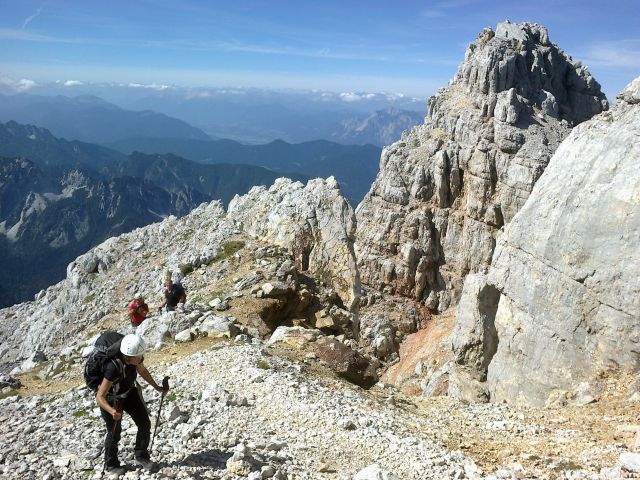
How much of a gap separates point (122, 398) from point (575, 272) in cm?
1634

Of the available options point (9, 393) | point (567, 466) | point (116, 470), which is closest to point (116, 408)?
point (116, 470)

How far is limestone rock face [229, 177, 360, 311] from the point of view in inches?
1319

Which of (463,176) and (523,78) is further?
(523,78)

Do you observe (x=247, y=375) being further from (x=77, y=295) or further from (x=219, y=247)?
(x=77, y=295)

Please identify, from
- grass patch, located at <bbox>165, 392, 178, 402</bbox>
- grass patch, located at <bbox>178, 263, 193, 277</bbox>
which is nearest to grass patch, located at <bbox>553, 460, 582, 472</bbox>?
grass patch, located at <bbox>165, 392, 178, 402</bbox>

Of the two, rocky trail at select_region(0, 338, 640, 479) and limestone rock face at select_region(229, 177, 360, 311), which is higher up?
limestone rock face at select_region(229, 177, 360, 311)

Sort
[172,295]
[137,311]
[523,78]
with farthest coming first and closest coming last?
[523,78]
[172,295]
[137,311]

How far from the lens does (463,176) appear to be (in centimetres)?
7938

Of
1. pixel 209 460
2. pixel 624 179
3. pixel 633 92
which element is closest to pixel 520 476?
pixel 209 460

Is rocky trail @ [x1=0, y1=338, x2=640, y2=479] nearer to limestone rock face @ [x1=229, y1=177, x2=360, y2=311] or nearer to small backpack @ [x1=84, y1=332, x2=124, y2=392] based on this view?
small backpack @ [x1=84, y1=332, x2=124, y2=392]

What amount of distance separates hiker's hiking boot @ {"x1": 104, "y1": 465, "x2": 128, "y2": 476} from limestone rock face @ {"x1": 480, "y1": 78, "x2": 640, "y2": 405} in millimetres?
15001

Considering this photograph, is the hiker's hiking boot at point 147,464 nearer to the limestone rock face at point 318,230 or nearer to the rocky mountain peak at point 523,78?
the limestone rock face at point 318,230

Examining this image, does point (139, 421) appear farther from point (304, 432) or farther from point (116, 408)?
point (304, 432)

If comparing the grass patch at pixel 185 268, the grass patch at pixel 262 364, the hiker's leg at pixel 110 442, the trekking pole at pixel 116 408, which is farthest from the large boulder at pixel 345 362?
the grass patch at pixel 185 268
